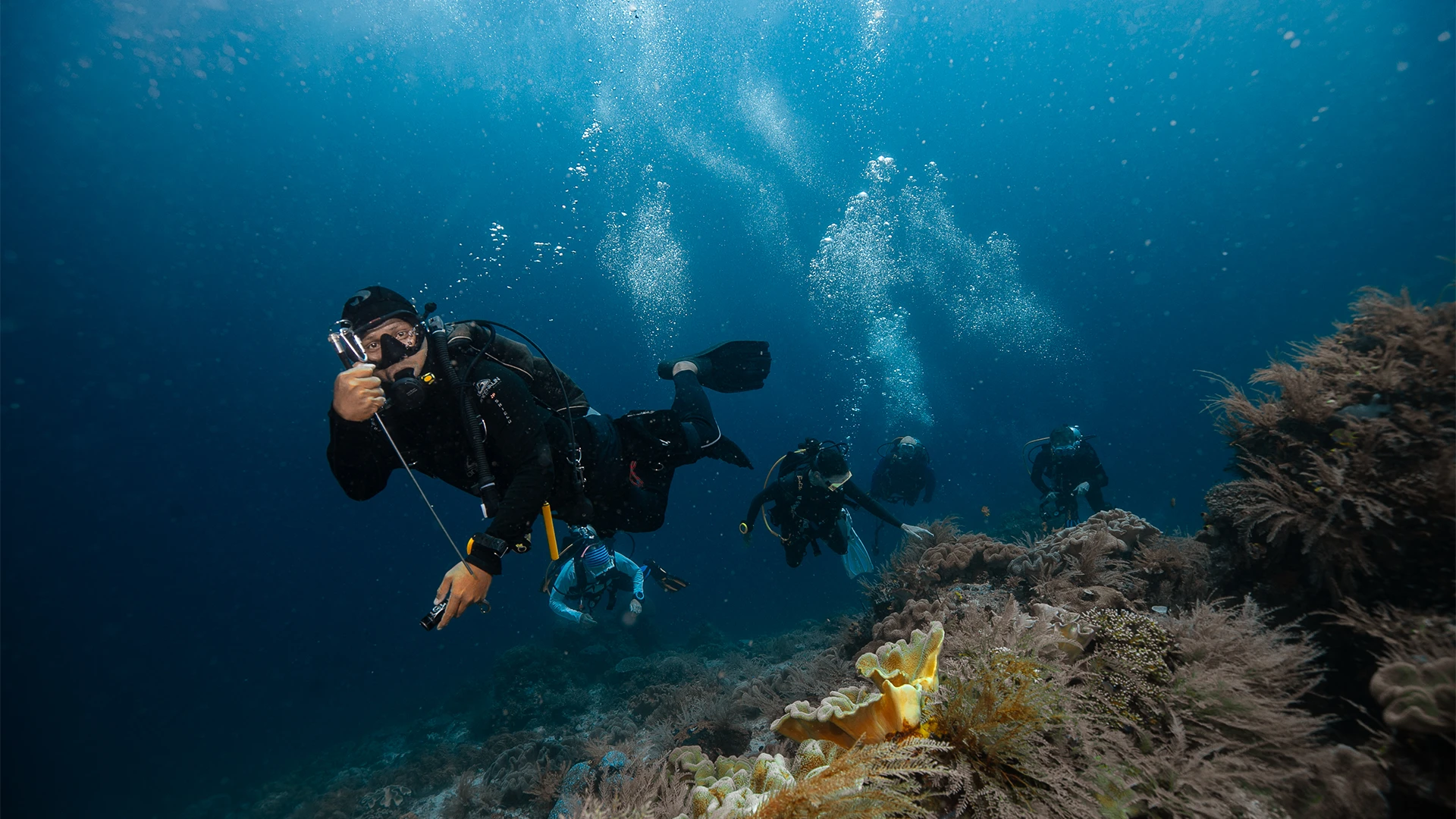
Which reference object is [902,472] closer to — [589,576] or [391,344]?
[589,576]

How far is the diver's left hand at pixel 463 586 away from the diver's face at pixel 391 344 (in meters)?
1.30

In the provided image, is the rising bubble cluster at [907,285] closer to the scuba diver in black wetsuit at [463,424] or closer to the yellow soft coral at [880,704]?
the scuba diver in black wetsuit at [463,424]

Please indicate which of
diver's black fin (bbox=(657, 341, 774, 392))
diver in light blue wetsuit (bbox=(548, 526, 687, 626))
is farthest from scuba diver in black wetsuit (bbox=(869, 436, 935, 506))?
diver's black fin (bbox=(657, 341, 774, 392))

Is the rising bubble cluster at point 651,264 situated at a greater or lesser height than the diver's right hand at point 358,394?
greater

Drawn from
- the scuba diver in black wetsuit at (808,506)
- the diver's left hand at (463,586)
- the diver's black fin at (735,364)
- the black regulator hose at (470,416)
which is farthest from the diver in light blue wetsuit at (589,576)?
the diver's left hand at (463,586)

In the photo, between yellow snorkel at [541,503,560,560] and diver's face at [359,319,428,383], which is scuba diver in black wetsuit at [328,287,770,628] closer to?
diver's face at [359,319,428,383]

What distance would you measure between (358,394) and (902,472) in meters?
12.3

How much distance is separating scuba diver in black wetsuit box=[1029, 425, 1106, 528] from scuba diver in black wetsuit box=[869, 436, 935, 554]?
262cm

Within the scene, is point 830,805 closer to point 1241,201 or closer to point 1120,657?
point 1120,657

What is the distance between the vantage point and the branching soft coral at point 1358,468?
6.70ft

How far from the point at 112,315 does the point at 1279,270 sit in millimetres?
146173

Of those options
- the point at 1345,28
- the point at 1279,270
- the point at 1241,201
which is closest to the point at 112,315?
the point at 1345,28

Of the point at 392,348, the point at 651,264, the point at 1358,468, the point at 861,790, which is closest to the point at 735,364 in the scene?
the point at 392,348

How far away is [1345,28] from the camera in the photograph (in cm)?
5181
